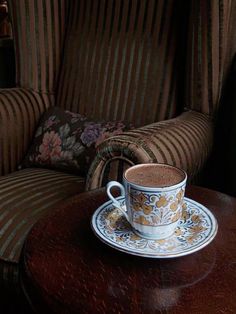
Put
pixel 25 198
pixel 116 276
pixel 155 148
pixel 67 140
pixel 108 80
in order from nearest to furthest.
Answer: pixel 116 276 → pixel 155 148 → pixel 25 198 → pixel 67 140 → pixel 108 80

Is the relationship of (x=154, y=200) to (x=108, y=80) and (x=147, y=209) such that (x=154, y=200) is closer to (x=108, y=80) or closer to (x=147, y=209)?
(x=147, y=209)

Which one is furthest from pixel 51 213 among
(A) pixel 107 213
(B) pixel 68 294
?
(B) pixel 68 294

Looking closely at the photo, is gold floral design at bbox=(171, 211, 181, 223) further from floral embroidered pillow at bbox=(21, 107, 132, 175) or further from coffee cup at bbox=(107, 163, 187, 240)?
floral embroidered pillow at bbox=(21, 107, 132, 175)

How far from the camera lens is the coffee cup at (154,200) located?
508 millimetres

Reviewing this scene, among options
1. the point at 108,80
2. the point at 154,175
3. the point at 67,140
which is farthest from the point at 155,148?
the point at 108,80

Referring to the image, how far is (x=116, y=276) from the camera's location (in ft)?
1.62

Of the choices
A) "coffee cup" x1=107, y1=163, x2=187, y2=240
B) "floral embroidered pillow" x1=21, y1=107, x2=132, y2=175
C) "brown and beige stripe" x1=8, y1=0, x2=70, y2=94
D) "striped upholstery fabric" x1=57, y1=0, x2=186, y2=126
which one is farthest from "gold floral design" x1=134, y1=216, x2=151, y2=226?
"brown and beige stripe" x1=8, y1=0, x2=70, y2=94

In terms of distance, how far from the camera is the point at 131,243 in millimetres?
528

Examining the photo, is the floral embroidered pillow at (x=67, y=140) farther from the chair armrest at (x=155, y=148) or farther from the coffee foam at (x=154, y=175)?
the coffee foam at (x=154, y=175)

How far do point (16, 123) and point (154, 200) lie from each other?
0.76 meters

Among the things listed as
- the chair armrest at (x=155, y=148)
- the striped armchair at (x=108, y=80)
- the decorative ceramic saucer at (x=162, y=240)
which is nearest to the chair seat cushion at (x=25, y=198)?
the striped armchair at (x=108, y=80)

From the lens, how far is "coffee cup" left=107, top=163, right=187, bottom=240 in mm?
508

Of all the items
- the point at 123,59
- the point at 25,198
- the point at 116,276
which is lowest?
the point at 25,198

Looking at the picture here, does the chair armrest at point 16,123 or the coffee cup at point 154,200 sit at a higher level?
the coffee cup at point 154,200
